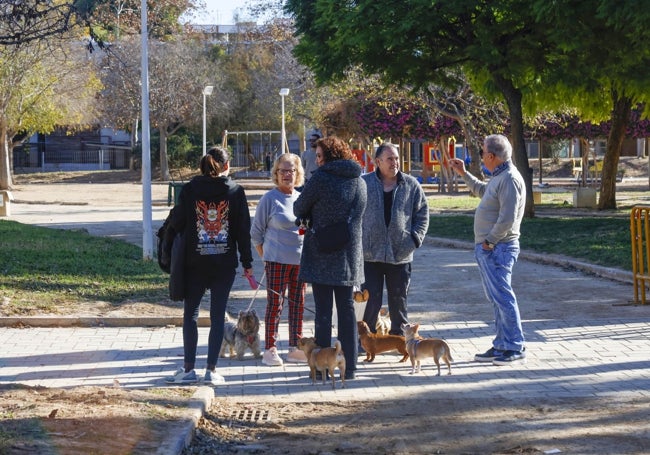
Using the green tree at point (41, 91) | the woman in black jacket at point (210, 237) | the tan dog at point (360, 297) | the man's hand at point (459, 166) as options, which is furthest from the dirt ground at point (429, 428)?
the green tree at point (41, 91)

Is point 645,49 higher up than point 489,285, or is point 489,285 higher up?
point 645,49

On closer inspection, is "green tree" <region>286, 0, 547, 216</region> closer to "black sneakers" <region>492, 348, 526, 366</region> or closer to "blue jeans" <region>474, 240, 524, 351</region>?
"blue jeans" <region>474, 240, 524, 351</region>

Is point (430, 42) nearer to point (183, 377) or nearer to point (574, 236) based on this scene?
point (574, 236)

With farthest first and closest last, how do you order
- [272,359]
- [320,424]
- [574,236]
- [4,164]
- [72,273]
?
[4,164]
[574,236]
[72,273]
[272,359]
[320,424]

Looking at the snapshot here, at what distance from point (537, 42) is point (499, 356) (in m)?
15.0

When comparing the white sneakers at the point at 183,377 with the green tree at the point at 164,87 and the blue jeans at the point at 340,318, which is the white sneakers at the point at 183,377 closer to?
the blue jeans at the point at 340,318

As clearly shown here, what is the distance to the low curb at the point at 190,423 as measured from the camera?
6133 mm

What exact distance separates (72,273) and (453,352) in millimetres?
6627

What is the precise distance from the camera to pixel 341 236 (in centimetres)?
836

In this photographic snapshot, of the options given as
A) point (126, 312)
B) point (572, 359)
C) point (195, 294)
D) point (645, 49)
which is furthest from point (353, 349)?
point (645, 49)

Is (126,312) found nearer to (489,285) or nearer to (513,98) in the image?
(489,285)

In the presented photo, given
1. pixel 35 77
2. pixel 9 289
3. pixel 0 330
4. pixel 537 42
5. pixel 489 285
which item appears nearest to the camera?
pixel 489 285

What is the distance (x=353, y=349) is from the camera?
8.70m

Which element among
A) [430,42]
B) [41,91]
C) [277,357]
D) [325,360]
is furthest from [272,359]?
[41,91]
